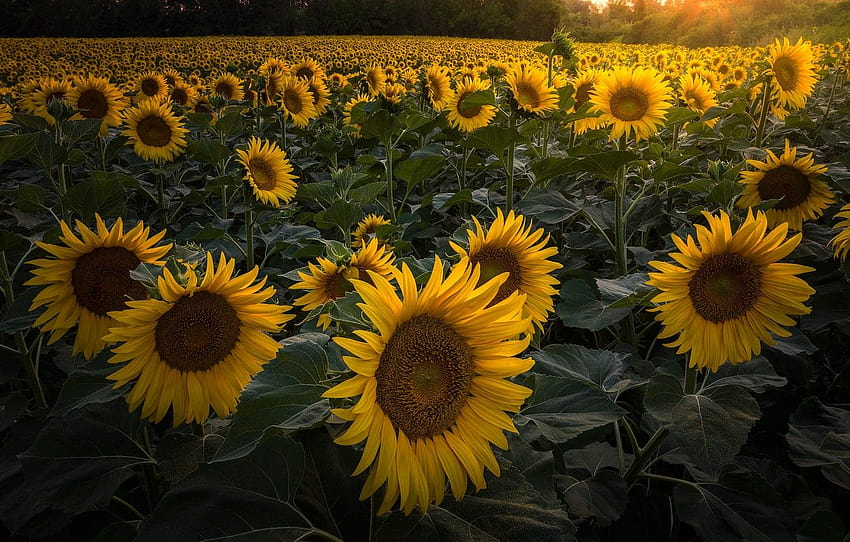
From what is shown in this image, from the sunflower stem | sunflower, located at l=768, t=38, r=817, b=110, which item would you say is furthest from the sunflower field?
sunflower, located at l=768, t=38, r=817, b=110

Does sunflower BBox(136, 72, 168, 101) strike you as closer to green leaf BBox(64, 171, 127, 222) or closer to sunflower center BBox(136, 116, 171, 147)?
sunflower center BBox(136, 116, 171, 147)

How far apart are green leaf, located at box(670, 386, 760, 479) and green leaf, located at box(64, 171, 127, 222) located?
1.78 meters

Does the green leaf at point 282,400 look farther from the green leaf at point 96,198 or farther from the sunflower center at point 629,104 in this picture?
the sunflower center at point 629,104

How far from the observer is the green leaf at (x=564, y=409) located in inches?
41.4

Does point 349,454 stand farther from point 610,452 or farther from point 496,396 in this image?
point 610,452

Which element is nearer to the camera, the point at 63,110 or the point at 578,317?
the point at 578,317

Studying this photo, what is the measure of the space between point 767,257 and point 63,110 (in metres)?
3.04

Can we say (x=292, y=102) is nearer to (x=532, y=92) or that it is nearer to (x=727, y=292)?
(x=532, y=92)

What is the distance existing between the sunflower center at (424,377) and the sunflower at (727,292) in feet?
2.07

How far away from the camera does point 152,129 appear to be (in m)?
3.45

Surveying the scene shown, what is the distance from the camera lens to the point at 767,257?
4.40 ft

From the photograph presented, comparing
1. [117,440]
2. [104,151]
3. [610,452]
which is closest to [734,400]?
[610,452]

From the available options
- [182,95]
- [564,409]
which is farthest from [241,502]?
[182,95]

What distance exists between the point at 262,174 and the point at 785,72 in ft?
10.6
